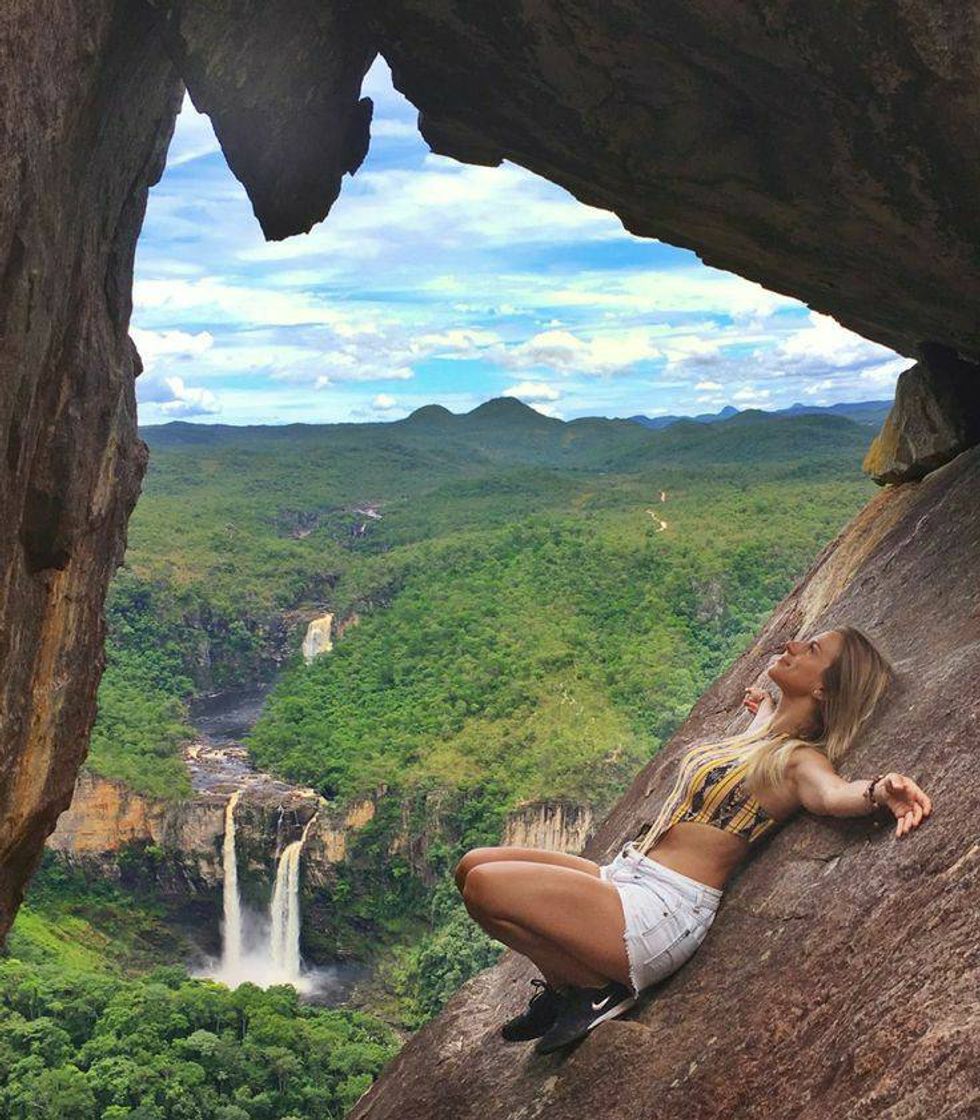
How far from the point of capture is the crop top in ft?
17.8

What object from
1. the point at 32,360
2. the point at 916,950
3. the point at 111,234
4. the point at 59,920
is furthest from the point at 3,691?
the point at 59,920

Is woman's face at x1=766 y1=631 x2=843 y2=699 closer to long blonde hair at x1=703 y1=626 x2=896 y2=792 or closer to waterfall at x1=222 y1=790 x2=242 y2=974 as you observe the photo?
long blonde hair at x1=703 y1=626 x2=896 y2=792

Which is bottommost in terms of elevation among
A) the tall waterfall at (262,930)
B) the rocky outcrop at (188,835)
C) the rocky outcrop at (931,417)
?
the tall waterfall at (262,930)

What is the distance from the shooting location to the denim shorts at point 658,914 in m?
5.30

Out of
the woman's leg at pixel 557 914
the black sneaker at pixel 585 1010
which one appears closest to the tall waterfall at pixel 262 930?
the black sneaker at pixel 585 1010

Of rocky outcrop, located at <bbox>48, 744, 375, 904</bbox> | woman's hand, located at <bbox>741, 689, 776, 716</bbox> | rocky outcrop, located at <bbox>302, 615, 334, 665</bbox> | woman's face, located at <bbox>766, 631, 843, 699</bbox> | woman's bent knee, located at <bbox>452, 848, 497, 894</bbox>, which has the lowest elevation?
rocky outcrop, located at <bbox>48, 744, 375, 904</bbox>

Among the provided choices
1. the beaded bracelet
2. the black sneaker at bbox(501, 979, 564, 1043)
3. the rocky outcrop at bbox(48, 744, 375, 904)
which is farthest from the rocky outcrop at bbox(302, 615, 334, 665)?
the beaded bracelet

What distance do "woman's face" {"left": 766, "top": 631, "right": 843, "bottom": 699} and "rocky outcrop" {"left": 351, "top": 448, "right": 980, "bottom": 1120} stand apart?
0.42m

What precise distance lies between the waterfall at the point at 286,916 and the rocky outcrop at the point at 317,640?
80.6 ft

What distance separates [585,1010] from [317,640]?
67565 millimetres

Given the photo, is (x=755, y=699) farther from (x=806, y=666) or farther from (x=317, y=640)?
(x=317, y=640)

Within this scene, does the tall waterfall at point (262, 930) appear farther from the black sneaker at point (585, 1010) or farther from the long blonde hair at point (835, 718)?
the long blonde hair at point (835, 718)

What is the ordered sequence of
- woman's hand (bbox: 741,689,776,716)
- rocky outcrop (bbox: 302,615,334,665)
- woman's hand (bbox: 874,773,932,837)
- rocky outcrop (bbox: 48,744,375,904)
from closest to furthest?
woman's hand (bbox: 874,773,932,837)
woman's hand (bbox: 741,689,776,716)
rocky outcrop (bbox: 48,744,375,904)
rocky outcrop (bbox: 302,615,334,665)

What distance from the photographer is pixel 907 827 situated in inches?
189
